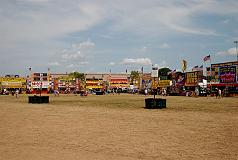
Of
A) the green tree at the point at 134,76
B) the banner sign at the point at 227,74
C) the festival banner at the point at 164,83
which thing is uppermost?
the green tree at the point at 134,76

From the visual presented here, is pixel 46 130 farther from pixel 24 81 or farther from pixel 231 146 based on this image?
pixel 24 81

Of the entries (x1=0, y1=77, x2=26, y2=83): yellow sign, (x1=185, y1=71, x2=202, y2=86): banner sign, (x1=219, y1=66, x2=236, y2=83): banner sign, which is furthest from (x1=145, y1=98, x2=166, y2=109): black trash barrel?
(x1=0, y1=77, x2=26, y2=83): yellow sign

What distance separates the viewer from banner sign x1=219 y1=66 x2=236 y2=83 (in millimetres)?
64125

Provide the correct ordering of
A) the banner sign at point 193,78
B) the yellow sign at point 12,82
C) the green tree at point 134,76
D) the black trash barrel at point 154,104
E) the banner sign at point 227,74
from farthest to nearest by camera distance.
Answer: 1. the green tree at point 134,76
2. the yellow sign at point 12,82
3. the banner sign at point 193,78
4. the banner sign at point 227,74
5. the black trash barrel at point 154,104

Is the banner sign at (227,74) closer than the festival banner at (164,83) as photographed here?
Yes

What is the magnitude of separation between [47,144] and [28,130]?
3852 millimetres

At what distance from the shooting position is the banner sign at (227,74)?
64.1 metres

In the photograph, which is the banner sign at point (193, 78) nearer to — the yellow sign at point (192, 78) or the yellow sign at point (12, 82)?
the yellow sign at point (192, 78)

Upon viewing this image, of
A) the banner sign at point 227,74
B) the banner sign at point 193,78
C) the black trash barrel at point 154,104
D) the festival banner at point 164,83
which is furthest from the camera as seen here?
the festival banner at point 164,83

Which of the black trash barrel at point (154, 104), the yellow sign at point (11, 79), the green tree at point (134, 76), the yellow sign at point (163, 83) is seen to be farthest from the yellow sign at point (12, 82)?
the black trash barrel at point (154, 104)

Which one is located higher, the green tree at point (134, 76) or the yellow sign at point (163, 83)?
the green tree at point (134, 76)

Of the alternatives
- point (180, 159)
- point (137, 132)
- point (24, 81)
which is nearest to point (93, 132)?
point (137, 132)

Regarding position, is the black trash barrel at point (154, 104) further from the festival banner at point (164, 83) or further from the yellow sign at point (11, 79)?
the yellow sign at point (11, 79)

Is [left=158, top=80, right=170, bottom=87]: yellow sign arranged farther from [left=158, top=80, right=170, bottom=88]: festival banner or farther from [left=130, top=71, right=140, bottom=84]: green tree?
[left=130, top=71, right=140, bottom=84]: green tree
